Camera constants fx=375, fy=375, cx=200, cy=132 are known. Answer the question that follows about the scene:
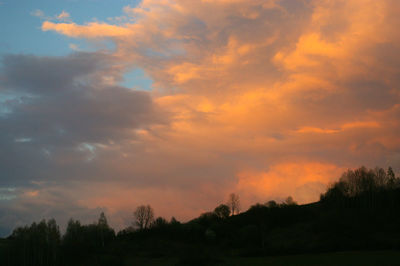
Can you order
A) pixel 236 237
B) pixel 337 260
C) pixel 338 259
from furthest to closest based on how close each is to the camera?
pixel 236 237 → pixel 338 259 → pixel 337 260

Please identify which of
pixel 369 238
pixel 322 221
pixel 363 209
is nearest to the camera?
pixel 369 238

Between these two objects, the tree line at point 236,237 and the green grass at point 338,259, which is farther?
the tree line at point 236,237

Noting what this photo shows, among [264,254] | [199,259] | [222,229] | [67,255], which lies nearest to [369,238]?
[264,254]

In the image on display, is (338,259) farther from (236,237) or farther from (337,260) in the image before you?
(236,237)

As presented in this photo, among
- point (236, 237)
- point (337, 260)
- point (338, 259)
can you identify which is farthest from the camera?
point (236, 237)

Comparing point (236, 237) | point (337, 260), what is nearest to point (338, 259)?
point (337, 260)

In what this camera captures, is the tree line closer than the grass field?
No

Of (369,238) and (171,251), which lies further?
(171,251)

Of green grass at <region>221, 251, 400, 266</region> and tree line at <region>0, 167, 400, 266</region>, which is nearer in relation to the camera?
green grass at <region>221, 251, 400, 266</region>

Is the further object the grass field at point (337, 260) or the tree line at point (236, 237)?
the tree line at point (236, 237)

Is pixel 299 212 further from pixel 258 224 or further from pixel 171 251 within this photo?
pixel 171 251

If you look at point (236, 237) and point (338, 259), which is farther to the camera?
point (236, 237)

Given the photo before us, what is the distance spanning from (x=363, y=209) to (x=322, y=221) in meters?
41.0

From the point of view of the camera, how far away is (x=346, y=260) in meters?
86.9
